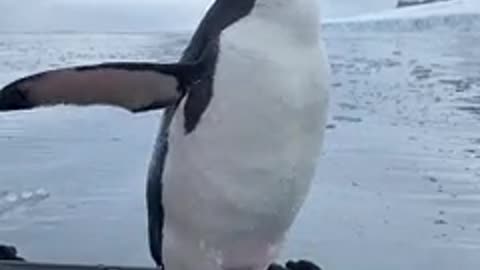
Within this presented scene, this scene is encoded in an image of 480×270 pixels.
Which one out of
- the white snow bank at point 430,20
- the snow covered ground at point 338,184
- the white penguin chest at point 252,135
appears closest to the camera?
the white penguin chest at point 252,135

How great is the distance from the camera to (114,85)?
6.47 feet

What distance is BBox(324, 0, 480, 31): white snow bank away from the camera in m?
25.7

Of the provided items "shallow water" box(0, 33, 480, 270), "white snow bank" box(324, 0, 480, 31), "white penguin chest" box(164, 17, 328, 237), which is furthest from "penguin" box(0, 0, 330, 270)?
"white snow bank" box(324, 0, 480, 31)

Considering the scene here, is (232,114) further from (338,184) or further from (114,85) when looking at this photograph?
(338,184)

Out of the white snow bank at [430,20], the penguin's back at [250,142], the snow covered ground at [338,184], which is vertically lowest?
the white snow bank at [430,20]

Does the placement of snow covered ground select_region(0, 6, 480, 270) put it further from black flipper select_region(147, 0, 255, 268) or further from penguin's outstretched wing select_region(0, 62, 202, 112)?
penguin's outstretched wing select_region(0, 62, 202, 112)

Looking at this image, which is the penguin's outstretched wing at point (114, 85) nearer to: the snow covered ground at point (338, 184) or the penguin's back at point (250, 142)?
the penguin's back at point (250, 142)

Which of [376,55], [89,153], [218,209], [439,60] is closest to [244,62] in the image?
[218,209]

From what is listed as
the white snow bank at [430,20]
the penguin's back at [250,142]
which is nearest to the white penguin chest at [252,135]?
the penguin's back at [250,142]

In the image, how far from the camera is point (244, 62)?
1.94 metres

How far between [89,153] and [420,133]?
8.49ft

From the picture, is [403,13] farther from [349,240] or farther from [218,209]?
[218,209]

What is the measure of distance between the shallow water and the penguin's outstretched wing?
235cm

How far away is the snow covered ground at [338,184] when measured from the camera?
467cm
